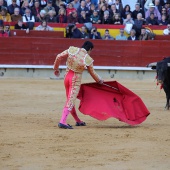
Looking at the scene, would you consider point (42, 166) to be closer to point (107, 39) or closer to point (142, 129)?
point (142, 129)

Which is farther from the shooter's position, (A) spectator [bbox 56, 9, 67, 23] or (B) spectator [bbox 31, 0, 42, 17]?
(A) spectator [bbox 56, 9, 67, 23]

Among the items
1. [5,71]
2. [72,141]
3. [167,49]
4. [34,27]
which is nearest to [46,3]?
[34,27]

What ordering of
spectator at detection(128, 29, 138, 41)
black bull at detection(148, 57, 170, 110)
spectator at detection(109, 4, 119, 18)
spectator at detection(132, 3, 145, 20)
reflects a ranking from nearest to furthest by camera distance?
black bull at detection(148, 57, 170, 110)
spectator at detection(109, 4, 119, 18)
spectator at detection(132, 3, 145, 20)
spectator at detection(128, 29, 138, 41)

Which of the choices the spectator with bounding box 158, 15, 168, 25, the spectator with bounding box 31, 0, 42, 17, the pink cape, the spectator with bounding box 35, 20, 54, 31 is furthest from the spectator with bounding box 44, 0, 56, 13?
the pink cape

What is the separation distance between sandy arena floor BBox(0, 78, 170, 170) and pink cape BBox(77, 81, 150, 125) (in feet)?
0.52

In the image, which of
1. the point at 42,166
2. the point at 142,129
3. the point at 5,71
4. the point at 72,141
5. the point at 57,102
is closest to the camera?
the point at 42,166

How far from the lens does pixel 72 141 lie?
8031 millimetres

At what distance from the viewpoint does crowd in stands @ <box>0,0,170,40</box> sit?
16859 mm

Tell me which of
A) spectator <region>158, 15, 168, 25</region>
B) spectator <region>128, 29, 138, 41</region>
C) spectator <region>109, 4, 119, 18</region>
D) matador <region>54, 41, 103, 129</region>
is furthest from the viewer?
spectator <region>158, 15, 168, 25</region>

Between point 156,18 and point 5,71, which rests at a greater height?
point 156,18

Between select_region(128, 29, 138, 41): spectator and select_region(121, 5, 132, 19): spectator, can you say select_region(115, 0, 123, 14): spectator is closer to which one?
select_region(121, 5, 132, 19): spectator

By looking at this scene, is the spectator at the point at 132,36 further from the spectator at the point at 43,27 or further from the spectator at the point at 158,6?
the spectator at the point at 43,27

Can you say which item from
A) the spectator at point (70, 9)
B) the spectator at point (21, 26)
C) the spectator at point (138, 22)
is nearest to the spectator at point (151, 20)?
the spectator at point (138, 22)

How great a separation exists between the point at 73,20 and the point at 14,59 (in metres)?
1.60
